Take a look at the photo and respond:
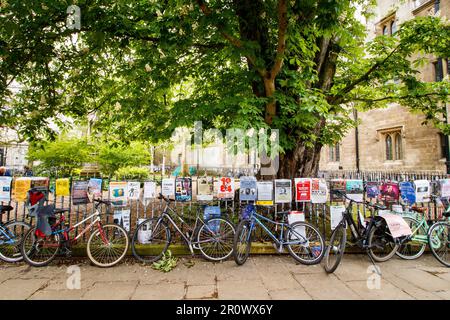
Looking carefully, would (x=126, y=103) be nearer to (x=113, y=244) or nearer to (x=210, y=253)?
(x=113, y=244)

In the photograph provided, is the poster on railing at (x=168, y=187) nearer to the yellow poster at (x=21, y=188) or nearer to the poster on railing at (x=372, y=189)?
the yellow poster at (x=21, y=188)

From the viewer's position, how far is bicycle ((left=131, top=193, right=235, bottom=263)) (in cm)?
444

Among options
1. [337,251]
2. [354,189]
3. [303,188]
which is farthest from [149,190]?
[354,189]

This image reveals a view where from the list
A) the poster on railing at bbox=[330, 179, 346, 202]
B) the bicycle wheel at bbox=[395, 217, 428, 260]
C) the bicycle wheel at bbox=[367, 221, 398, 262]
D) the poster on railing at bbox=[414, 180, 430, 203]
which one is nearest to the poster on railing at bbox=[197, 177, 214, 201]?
the poster on railing at bbox=[330, 179, 346, 202]

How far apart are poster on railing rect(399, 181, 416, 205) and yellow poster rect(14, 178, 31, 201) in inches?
287

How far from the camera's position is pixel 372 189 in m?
5.07

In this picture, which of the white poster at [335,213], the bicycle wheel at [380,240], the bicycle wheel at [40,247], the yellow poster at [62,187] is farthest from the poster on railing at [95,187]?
the bicycle wheel at [380,240]

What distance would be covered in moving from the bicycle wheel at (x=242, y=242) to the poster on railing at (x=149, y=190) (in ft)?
6.03

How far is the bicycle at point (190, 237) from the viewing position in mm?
4441

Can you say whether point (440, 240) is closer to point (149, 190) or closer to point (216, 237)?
point (216, 237)

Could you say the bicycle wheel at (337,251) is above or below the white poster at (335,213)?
below

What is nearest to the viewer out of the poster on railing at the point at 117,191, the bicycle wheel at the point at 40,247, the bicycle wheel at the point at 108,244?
the bicycle wheel at the point at 40,247

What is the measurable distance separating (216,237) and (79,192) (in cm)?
275
